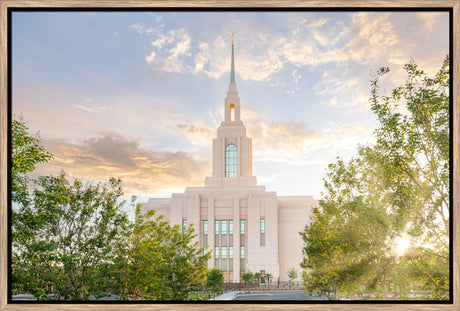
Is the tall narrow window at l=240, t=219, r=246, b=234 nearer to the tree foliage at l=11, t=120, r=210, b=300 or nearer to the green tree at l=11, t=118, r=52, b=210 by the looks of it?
the tree foliage at l=11, t=120, r=210, b=300

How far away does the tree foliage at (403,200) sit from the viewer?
4477 mm

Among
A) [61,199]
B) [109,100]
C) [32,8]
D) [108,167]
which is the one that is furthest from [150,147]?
[32,8]

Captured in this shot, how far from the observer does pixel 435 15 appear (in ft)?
13.3

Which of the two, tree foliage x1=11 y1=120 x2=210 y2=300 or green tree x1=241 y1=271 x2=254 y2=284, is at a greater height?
tree foliage x1=11 y1=120 x2=210 y2=300

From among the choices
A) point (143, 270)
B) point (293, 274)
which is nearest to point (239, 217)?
point (293, 274)

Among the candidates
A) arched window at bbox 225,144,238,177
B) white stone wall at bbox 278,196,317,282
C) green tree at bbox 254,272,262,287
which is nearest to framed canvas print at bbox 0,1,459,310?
arched window at bbox 225,144,238,177

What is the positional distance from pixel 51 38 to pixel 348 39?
3.36 metres

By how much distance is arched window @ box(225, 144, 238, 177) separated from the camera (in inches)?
727

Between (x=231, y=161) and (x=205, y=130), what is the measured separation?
42.1ft

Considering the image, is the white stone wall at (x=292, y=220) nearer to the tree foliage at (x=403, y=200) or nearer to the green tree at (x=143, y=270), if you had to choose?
the green tree at (x=143, y=270)

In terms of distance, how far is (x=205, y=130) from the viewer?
316 inches

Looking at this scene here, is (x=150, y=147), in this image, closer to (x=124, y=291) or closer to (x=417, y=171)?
(x=124, y=291)

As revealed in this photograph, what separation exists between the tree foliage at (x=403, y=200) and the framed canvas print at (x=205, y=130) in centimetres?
2

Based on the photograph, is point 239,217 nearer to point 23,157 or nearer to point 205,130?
point 205,130
